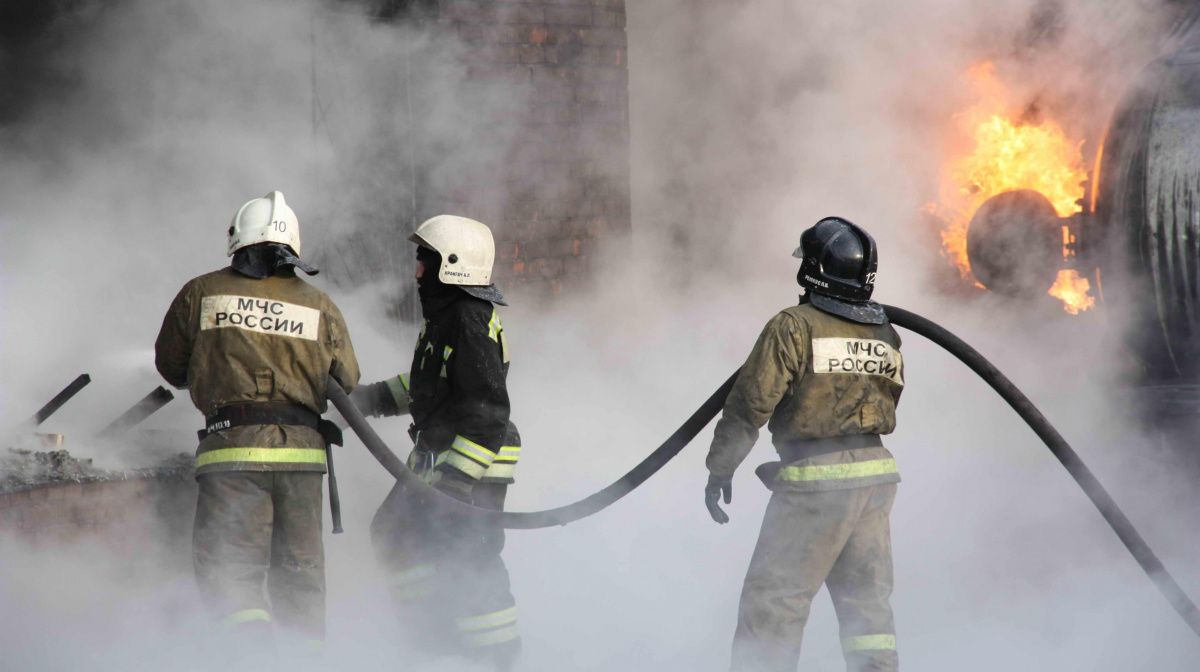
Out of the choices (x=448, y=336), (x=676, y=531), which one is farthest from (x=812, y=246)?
(x=676, y=531)

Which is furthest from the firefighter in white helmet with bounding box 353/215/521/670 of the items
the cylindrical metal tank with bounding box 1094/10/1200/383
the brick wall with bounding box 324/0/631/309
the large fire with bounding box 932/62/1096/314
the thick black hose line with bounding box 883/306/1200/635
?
the large fire with bounding box 932/62/1096/314

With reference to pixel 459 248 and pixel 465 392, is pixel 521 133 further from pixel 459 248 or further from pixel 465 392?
pixel 465 392

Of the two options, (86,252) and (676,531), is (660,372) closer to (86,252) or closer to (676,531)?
(676,531)

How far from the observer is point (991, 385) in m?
4.63

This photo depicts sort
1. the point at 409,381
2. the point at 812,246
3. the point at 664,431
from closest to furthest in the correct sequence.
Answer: the point at 812,246 → the point at 409,381 → the point at 664,431

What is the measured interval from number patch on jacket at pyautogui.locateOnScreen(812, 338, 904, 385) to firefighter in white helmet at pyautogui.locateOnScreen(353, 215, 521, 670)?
1.08 metres

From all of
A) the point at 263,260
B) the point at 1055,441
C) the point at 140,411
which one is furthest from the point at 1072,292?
the point at 140,411

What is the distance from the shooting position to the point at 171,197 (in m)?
6.46

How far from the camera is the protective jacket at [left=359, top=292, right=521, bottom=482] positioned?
15.0 ft

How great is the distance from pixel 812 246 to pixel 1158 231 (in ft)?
8.89

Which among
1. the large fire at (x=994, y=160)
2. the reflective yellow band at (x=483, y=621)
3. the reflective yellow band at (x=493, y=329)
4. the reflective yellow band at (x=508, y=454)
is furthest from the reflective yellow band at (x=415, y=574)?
the large fire at (x=994, y=160)

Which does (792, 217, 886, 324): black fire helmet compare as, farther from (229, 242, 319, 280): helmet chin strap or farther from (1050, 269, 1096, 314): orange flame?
(1050, 269, 1096, 314): orange flame

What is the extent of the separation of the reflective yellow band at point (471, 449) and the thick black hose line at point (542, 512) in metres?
0.16

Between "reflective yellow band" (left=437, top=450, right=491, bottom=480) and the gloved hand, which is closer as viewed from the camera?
the gloved hand
